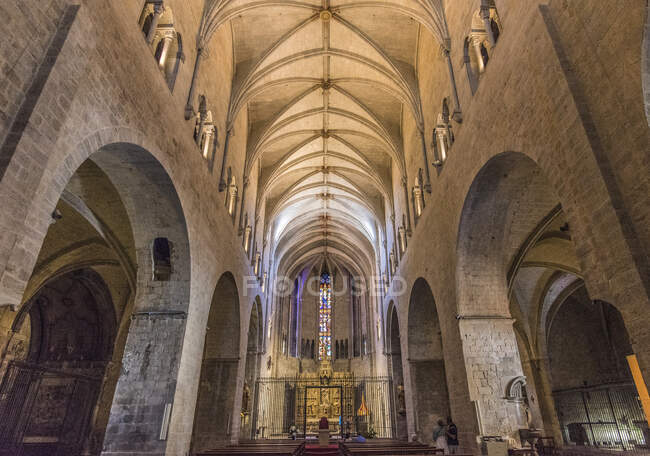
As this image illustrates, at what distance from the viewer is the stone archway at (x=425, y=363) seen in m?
13.4

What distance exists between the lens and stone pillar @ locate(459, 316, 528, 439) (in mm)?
7750

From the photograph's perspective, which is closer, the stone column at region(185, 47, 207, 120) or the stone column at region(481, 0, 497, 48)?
the stone column at region(481, 0, 497, 48)

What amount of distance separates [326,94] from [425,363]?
35.5 feet

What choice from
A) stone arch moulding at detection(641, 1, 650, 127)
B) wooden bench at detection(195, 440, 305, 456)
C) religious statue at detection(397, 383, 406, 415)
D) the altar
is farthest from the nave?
the altar

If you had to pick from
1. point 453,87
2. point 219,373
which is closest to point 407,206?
point 453,87

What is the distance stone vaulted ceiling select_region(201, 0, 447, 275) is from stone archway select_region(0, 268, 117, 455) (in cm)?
787

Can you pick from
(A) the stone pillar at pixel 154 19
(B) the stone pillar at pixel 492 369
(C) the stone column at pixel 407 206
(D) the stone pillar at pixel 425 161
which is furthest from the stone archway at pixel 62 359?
(B) the stone pillar at pixel 492 369

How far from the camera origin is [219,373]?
1338 cm

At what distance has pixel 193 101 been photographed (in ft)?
30.8

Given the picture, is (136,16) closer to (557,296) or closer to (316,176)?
(316,176)

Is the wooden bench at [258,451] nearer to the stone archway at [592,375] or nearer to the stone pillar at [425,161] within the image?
the stone pillar at [425,161]

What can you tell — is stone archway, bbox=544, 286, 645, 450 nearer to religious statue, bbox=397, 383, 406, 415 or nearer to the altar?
religious statue, bbox=397, 383, 406, 415

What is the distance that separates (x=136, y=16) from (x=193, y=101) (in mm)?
2716

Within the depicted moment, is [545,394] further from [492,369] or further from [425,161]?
[425,161]
